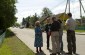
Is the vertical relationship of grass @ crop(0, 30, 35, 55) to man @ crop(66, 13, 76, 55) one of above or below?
below

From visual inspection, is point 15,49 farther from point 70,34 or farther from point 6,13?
point 6,13

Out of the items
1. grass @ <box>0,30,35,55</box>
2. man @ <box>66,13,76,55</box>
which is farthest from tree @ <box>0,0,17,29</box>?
man @ <box>66,13,76,55</box>

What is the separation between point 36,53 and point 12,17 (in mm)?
55262

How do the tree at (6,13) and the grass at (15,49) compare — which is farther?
the tree at (6,13)

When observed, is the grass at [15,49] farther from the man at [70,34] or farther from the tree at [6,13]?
the tree at [6,13]

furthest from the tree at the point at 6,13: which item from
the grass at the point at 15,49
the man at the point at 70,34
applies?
the man at the point at 70,34

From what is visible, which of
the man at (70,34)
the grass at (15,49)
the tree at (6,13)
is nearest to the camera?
Answer: the man at (70,34)

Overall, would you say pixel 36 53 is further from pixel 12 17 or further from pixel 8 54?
pixel 12 17

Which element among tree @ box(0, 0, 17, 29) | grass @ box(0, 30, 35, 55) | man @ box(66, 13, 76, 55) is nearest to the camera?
man @ box(66, 13, 76, 55)

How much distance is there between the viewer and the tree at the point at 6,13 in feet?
217

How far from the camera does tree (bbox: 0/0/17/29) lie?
66250mm

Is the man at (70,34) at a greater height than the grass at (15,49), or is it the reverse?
the man at (70,34)

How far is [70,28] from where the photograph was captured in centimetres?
1438

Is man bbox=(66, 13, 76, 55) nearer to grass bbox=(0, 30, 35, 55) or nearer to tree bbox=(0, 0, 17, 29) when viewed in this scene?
grass bbox=(0, 30, 35, 55)
